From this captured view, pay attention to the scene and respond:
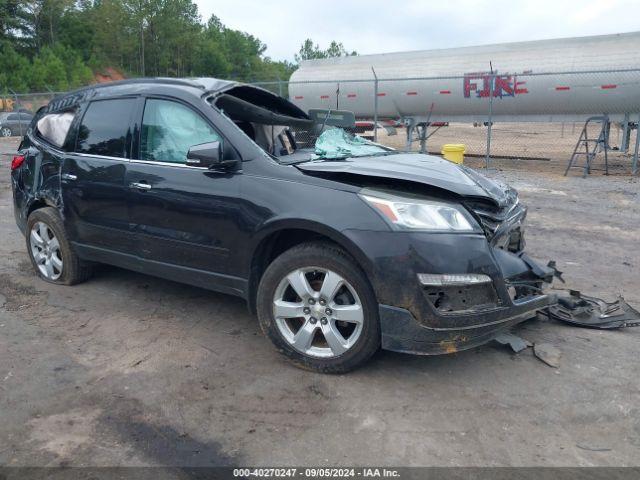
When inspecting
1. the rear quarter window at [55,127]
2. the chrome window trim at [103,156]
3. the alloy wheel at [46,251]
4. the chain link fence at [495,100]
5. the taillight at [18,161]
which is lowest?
the alloy wheel at [46,251]

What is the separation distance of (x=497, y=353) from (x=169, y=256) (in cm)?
247

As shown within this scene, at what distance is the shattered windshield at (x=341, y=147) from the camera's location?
4.14 metres

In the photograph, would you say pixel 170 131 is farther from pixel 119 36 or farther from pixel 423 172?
pixel 119 36

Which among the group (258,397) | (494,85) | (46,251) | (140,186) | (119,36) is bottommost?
(258,397)

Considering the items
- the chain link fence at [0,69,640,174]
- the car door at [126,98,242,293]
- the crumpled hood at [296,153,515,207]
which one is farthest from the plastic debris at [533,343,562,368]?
the chain link fence at [0,69,640,174]

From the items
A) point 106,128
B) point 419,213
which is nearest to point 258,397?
point 419,213

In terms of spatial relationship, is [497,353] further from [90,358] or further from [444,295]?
[90,358]

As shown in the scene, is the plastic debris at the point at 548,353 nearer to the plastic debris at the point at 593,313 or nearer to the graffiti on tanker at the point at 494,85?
the plastic debris at the point at 593,313

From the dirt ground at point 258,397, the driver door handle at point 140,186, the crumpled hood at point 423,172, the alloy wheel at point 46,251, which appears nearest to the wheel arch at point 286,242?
the crumpled hood at point 423,172

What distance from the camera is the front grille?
3416mm

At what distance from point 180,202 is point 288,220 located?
954 mm

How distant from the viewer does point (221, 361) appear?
3.68 m

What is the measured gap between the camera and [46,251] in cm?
518

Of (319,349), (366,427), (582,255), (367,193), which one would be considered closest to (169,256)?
(319,349)
